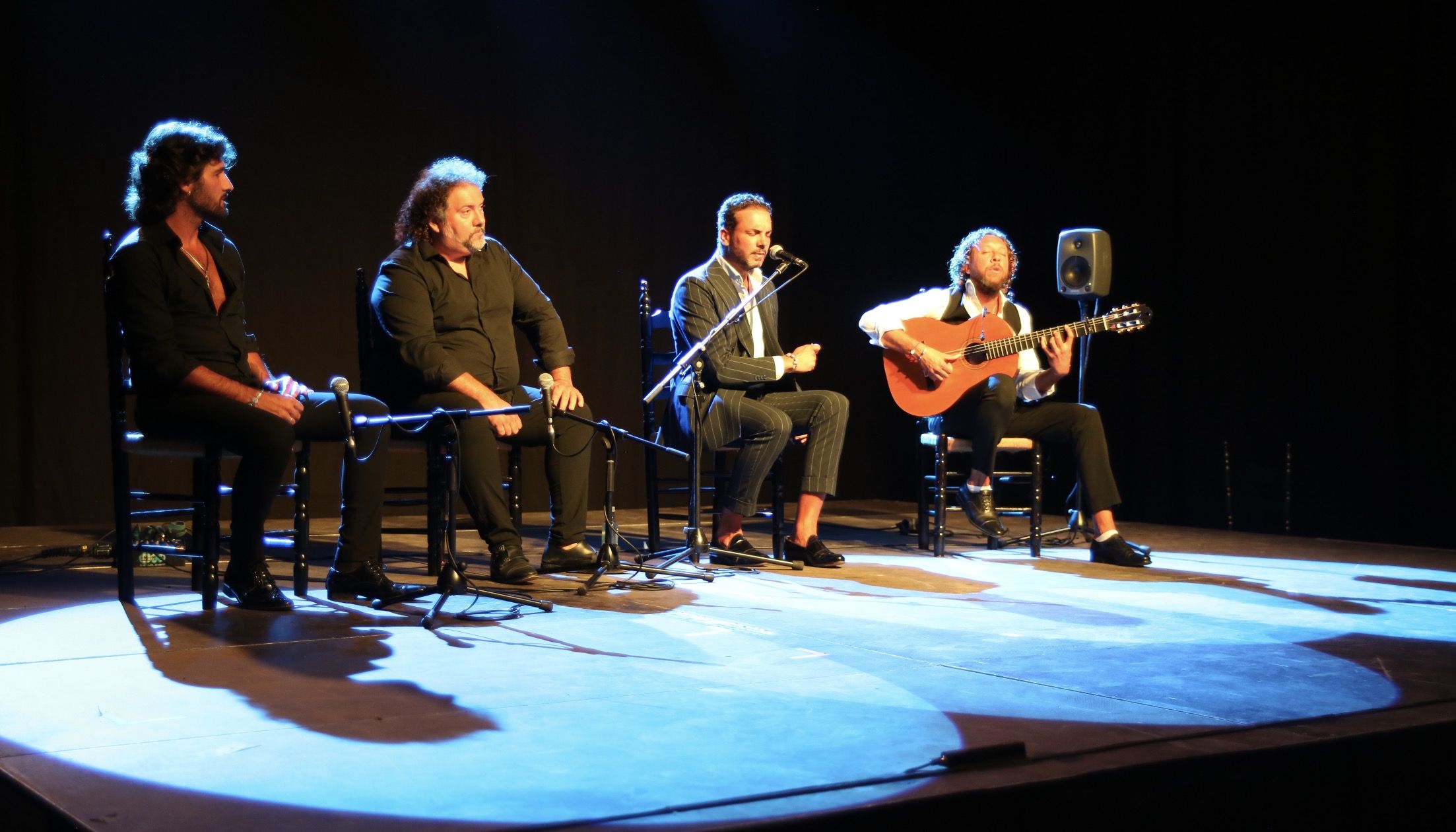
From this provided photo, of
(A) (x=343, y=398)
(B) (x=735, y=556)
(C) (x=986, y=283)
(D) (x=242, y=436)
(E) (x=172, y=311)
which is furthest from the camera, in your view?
(C) (x=986, y=283)

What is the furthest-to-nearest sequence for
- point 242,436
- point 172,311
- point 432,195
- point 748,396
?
point 748,396 → point 432,195 → point 172,311 → point 242,436

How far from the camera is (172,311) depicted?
3.11 meters

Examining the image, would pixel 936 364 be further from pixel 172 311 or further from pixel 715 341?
pixel 172 311

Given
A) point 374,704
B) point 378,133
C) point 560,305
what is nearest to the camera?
point 374,704

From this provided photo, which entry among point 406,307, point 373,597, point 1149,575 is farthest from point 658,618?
point 1149,575

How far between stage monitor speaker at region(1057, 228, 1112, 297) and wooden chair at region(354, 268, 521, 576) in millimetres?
2217

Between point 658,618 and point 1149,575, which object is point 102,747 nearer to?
point 658,618

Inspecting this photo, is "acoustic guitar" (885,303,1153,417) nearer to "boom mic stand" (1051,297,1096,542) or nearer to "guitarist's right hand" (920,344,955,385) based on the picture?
"guitarist's right hand" (920,344,955,385)

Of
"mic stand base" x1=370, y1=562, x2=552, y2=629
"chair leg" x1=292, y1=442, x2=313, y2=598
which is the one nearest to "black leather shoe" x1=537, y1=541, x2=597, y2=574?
"mic stand base" x1=370, y1=562, x2=552, y2=629

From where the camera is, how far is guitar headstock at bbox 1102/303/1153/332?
14.3 feet

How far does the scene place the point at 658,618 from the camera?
2924 mm

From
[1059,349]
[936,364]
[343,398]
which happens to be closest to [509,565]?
[343,398]

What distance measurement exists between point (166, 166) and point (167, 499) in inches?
34.8

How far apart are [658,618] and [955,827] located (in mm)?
1453
